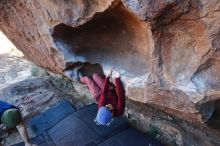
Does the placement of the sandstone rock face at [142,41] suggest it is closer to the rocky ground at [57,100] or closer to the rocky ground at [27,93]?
the rocky ground at [57,100]

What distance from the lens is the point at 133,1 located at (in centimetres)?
234

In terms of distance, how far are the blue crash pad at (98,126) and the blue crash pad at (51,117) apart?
0.24m

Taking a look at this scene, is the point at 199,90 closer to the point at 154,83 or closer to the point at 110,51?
the point at 154,83

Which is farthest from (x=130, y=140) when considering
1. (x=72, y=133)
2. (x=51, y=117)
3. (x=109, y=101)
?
(x=51, y=117)

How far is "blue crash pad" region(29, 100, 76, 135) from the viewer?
4707 mm

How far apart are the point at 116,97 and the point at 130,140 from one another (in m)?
0.91

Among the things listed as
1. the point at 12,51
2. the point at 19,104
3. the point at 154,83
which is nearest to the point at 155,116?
the point at 154,83

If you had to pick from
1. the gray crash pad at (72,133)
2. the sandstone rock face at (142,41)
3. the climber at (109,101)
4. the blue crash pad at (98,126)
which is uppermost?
the sandstone rock face at (142,41)

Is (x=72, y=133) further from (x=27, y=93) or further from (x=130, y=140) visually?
(x=27, y=93)

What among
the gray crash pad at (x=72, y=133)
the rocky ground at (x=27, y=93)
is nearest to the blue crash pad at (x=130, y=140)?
the gray crash pad at (x=72, y=133)

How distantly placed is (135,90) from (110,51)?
711mm

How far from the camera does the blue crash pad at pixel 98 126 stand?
4185mm

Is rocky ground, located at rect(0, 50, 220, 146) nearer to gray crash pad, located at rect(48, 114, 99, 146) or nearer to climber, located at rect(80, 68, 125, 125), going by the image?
gray crash pad, located at rect(48, 114, 99, 146)

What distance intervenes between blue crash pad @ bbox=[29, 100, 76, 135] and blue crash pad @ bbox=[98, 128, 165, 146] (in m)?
0.93
